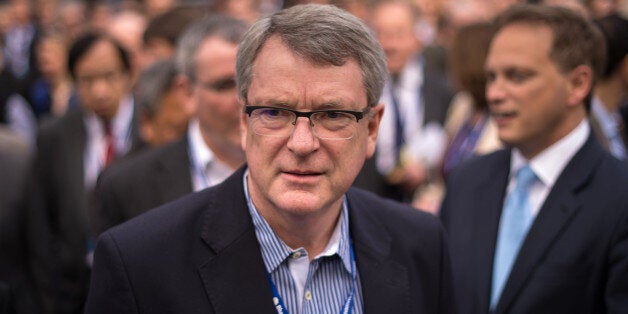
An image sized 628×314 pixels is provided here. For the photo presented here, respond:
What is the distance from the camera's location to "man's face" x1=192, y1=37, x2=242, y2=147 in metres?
4.34

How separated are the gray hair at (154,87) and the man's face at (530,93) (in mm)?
1949

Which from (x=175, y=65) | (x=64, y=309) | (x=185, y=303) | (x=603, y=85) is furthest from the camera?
(x=64, y=309)

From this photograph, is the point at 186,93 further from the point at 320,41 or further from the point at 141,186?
the point at 320,41

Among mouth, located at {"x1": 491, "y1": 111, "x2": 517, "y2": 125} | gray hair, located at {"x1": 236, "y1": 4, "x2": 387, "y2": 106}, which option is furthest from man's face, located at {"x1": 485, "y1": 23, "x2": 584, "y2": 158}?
gray hair, located at {"x1": 236, "y1": 4, "x2": 387, "y2": 106}

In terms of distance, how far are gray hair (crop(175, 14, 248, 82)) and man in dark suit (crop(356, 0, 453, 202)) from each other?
204cm

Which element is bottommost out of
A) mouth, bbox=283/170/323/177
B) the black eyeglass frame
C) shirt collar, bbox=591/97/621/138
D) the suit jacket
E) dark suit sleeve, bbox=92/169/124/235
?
the suit jacket

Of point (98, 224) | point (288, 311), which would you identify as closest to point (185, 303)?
point (288, 311)

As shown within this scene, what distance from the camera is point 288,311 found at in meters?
2.72

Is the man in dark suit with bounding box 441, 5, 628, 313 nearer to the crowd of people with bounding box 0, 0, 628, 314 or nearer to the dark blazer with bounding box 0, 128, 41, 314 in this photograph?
the crowd of people with bounding box 0, 0, 628, 314

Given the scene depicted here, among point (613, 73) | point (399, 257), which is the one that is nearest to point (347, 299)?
point (399, 257)

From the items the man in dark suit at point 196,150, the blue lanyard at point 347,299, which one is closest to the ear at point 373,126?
the blue lanyard at point 347,299

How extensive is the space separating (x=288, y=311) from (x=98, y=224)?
188cm

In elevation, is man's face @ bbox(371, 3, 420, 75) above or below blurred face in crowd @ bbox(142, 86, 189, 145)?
below

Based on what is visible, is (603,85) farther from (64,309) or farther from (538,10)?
(64,309)
